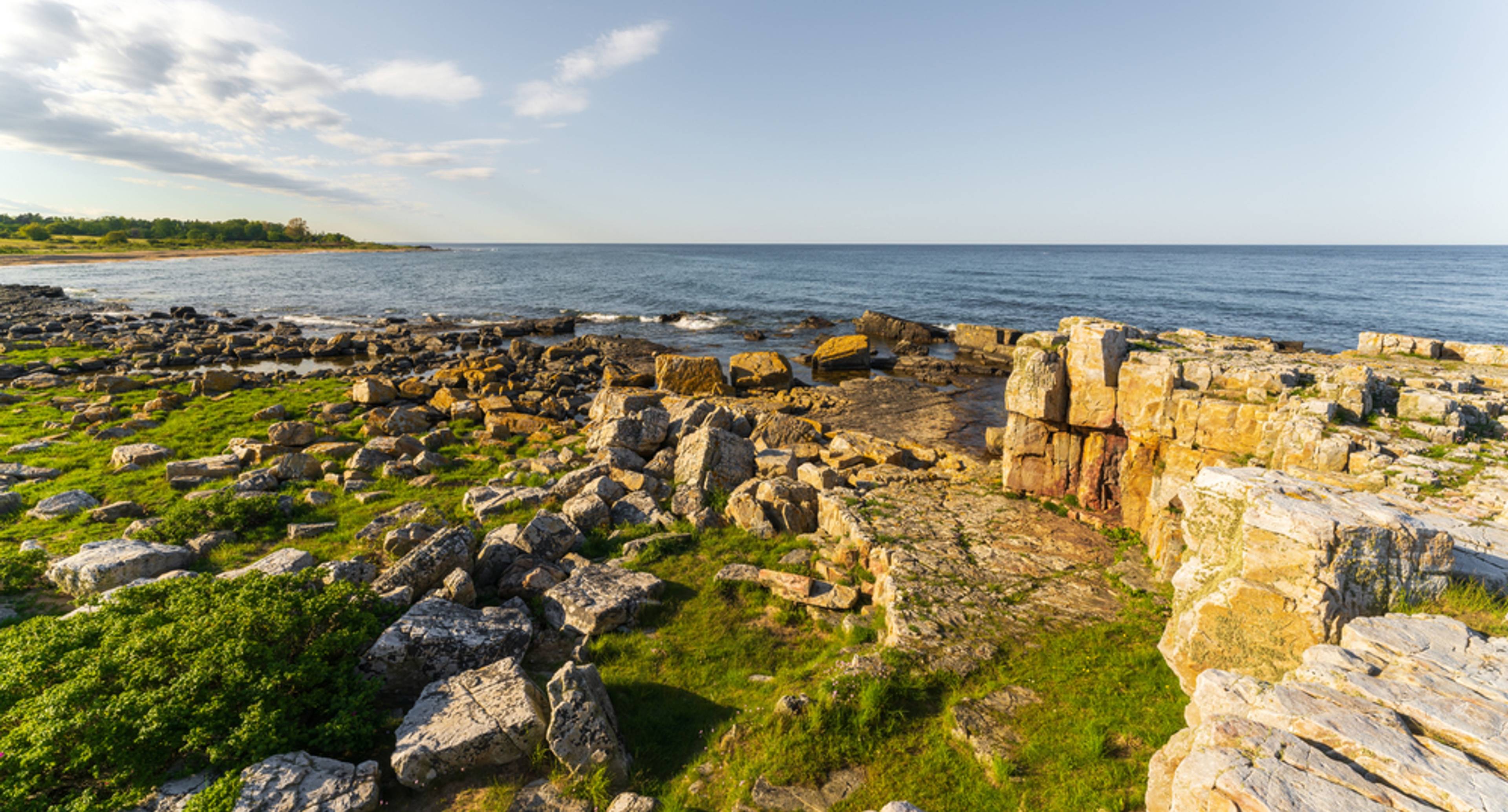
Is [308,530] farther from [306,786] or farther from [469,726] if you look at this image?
[469,726]

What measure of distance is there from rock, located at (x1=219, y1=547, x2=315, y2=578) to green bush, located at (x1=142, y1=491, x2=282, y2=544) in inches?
87.0

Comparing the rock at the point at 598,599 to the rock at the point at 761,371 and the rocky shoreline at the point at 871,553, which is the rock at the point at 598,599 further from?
the rock at the point at 761,371

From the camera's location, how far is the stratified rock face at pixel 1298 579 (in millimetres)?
6184

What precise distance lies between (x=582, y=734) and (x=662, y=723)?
133 centimetres

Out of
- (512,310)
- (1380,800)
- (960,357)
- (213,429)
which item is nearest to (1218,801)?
(1380,800)

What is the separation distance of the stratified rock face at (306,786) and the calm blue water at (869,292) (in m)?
41.9

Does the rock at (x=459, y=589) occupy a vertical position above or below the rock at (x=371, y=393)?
below

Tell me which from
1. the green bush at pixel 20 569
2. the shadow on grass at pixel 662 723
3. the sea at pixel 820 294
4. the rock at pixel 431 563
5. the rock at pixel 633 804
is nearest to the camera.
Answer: the rock at pixel 633 804

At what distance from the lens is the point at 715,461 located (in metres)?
15.7

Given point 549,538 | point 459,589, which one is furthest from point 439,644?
point 549,538

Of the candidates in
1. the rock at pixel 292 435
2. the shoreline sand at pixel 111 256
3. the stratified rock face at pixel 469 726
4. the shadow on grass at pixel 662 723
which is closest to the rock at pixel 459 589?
the stratified rock face at pixel 469 726

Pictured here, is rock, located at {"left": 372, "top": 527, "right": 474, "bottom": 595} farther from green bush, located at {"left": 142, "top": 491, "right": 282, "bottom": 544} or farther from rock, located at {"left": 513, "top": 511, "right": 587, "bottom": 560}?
green bush, located at {"left": 142, "top": 491, "right": 282, "bottom": 544}

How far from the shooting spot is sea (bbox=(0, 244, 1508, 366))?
51938mm

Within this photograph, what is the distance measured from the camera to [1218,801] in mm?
4234
